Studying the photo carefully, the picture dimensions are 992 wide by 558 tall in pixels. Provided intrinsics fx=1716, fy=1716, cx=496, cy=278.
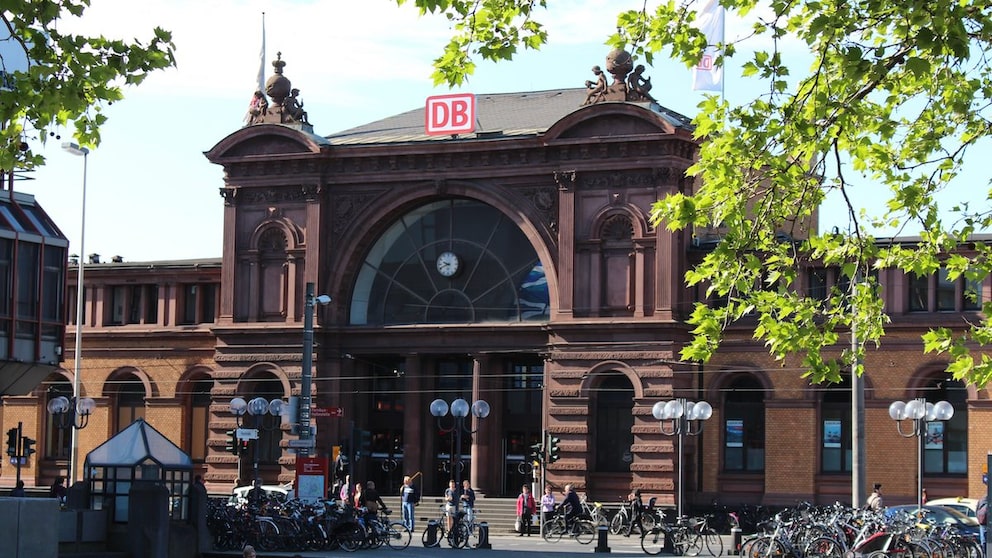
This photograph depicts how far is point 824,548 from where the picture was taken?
113 feet

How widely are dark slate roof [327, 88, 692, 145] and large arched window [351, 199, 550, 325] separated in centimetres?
295

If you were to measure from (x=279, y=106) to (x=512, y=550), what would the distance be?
2616 cm

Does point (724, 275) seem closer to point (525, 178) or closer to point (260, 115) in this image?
point (525, 178)

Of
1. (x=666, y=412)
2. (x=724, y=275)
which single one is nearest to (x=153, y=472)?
(x=666, y=412)

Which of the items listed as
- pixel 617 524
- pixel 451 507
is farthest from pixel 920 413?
pixel 451 507

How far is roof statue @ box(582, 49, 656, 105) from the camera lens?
190 ft

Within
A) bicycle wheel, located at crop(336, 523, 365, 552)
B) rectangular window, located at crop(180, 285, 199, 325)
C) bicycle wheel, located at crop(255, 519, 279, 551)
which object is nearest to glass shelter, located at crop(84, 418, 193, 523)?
bicycle wheel, located at crop(255, 519, 279, 551)

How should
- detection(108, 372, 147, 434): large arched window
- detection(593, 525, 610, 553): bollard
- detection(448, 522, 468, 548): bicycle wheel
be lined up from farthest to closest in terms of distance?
detection(108, 372, 147, 434): large arched window
detection(448, 522, 468, 548): bicycle wheel
detection(593, 525, 610, 553): bollard

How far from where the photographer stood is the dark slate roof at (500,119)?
202ft

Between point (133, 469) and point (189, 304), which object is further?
point (189, 304)

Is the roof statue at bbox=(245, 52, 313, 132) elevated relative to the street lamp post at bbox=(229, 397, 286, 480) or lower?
elevated

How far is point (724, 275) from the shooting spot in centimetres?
1878

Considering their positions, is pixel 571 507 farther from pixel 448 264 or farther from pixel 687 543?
pixel 448 264

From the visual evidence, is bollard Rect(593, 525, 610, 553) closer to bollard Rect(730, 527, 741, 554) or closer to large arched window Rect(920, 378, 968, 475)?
bollard Rect(730, 527, 741, 554)
